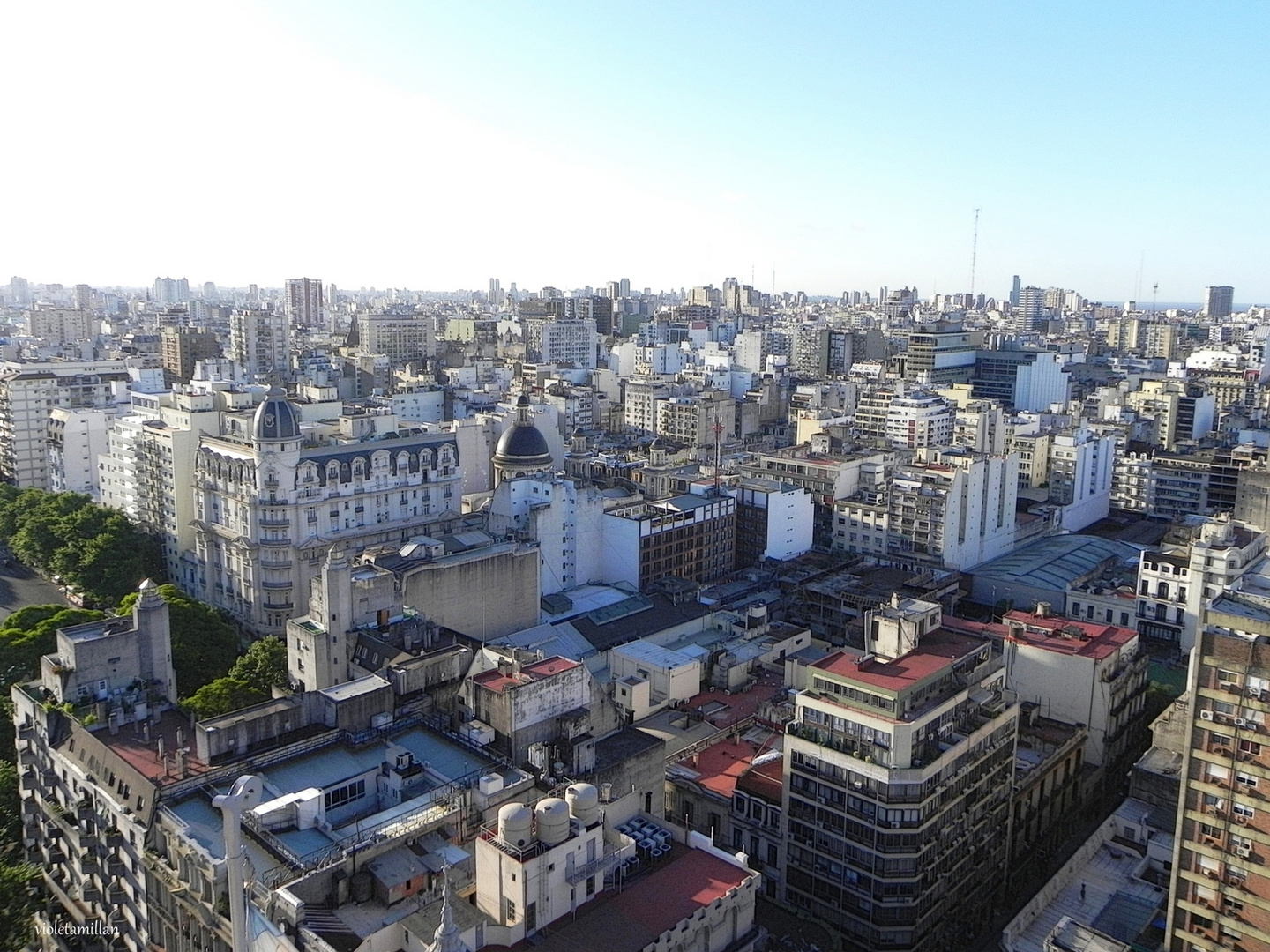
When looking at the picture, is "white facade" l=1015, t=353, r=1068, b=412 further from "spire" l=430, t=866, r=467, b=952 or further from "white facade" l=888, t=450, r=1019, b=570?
"spire" l=430, t=866, r=467, b=952

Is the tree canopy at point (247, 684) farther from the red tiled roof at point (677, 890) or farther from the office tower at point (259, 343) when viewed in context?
the office tower at point (259, 343)

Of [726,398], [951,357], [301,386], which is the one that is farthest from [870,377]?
[301,386]

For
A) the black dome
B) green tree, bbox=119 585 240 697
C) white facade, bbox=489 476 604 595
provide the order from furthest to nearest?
the black dome → white facade, bbox=489 476 604 595 → green tree, bbox=119 585 240 697

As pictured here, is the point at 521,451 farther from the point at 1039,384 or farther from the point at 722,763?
the point at 1039,384

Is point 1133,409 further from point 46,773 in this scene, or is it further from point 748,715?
point 46,773

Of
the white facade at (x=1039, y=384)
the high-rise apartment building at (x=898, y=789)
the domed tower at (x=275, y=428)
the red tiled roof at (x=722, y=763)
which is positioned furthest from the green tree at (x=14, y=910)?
the white facade at (x=1039, y=384)

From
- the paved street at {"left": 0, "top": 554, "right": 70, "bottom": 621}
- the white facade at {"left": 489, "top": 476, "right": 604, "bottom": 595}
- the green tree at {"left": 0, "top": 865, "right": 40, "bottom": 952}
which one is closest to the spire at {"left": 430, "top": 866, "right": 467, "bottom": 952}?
the green tree at {"left": 0, "top": 865, "right": 40, "bottom": 952}

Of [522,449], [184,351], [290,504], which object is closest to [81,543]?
[290,504]

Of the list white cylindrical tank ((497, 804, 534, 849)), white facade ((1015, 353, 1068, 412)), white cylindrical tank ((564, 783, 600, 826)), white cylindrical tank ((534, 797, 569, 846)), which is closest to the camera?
white cylindrical tank ((497, 804, 534, 849))
